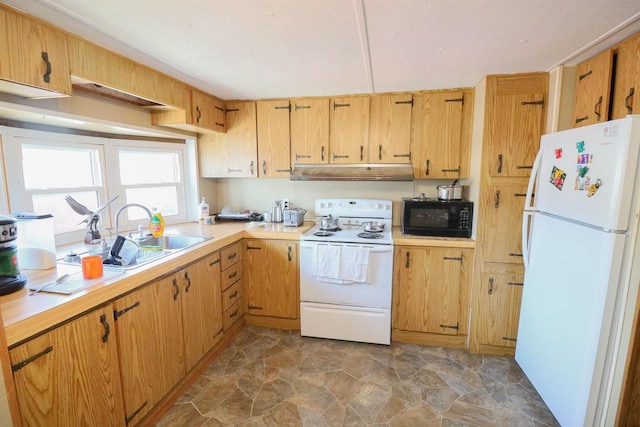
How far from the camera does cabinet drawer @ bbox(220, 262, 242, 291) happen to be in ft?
8.37

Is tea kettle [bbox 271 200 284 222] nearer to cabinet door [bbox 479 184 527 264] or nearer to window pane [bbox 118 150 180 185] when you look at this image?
window pane [bbox 118 150 180 185]

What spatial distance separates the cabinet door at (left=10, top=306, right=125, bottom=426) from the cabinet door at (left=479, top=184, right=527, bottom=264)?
2554mm

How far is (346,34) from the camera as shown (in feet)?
5.42

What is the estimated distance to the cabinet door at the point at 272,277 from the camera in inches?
109

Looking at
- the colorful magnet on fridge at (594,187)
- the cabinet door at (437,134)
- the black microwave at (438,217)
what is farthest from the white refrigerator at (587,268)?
the cabinet door at (437,134)

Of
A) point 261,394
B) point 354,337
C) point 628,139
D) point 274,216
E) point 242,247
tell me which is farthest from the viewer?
point 274,216

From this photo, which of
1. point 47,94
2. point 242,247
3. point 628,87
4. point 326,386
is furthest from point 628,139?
point 47,94

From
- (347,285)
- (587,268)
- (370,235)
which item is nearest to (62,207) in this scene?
(347,285)

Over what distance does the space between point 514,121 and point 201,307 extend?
2733mm

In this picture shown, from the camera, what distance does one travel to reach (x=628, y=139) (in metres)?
1.33

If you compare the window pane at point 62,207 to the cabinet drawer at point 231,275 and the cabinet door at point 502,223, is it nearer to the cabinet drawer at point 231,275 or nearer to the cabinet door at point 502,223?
the cabinet drawer at point 231,275

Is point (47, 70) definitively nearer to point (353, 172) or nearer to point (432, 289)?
point (353, 172)

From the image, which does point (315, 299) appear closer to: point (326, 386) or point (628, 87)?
point (326, 386)

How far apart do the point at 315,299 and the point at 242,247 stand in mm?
834
